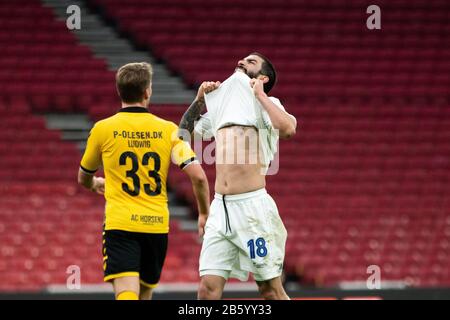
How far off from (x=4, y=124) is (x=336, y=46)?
5.36 meters

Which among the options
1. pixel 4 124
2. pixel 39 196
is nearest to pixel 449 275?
pixel 39 196

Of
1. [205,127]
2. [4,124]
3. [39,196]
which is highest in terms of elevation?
[205,127]

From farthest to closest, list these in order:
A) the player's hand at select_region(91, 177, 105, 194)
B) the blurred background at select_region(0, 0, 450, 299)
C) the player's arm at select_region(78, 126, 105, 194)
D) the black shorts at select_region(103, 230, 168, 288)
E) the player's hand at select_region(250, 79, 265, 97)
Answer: the blurred background at select_region(0, 0, 450, 299), the player's hand at select_region(91, 177, 105, 194), the player's hand at select_region(250, 79, 265, 97), the player's arm at select_region(78, 126, 105, 194), the black shorts at select_region(103, 230, 168, 288)

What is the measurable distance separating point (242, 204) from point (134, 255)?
2.68 ft

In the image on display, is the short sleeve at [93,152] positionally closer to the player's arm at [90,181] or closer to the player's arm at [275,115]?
the player's arm at [90,181]

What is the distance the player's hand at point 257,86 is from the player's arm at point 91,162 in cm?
100

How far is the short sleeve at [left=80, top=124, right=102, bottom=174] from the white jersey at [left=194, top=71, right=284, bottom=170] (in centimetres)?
86

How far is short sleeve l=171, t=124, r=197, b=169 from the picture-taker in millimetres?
5633

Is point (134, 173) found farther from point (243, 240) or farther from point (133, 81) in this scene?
point (243, 240)

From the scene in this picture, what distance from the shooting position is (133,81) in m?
5.55

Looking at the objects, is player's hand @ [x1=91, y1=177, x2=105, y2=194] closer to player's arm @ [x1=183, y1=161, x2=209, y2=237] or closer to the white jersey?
player's arm @ [x1=183, y1=161, x2=209, y2=237]

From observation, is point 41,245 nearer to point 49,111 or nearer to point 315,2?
point 49,111

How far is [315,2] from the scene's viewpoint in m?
15.7

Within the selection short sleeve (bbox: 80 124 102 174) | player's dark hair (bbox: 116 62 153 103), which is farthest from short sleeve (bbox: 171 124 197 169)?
short sleeve (bbox: 80 124 102 174)
